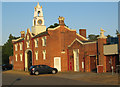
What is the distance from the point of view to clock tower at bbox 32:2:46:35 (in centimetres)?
6066

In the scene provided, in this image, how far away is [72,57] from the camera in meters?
46.2

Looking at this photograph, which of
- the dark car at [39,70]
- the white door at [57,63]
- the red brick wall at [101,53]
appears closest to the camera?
the red brick wall at [101,53]

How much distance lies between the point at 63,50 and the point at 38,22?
50.9 feet

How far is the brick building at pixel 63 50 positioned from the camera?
38031 mm

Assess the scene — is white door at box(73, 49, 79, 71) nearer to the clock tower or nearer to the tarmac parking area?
the tarmac parking area

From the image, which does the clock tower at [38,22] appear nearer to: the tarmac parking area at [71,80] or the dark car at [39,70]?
the dark car at [39,70]

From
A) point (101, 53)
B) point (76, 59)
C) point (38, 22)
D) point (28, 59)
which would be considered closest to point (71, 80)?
point (101, 53)

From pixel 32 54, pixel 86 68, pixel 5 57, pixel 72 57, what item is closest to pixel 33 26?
pixel 32 54

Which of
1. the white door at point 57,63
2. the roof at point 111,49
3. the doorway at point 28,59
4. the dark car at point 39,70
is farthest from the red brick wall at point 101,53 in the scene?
the doorway at point 28,59

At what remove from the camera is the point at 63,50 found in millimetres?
48375

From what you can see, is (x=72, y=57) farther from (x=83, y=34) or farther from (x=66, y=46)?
(x=83, y=34)

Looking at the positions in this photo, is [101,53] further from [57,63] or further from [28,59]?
[28,59]

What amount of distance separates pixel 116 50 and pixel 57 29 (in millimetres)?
16269

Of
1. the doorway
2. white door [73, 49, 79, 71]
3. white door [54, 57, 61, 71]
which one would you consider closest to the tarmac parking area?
white door [73, 49, 79, 71]
